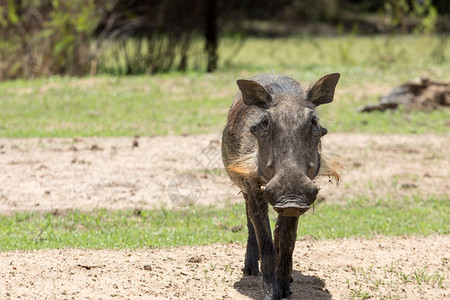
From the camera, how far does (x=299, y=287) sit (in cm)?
542

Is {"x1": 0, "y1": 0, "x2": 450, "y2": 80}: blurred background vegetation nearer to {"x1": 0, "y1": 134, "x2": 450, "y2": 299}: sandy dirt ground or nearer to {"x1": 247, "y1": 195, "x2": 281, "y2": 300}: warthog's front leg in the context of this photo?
{"x1": 0, "y1": 134, "x2": 450, "y2": 299}: sandy dirt ground

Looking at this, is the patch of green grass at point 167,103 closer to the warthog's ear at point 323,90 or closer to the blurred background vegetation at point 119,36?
the blurred background vegetation at point 119,36

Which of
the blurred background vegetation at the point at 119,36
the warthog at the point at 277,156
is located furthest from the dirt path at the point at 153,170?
the blurred background vegetation at the point at 119,36

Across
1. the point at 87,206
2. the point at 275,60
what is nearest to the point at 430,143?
the point at 87,206

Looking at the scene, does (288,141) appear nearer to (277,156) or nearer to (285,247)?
(277,156)

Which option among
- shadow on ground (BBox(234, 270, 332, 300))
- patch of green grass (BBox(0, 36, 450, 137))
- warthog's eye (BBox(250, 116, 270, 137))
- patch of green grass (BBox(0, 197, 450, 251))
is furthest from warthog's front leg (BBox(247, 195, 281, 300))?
patch of green grass (BBox(0, 36, 450, 137))

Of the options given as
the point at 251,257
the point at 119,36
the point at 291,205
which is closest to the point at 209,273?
the point at 251,257

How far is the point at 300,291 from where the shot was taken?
532cm

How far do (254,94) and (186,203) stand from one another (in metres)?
3.35

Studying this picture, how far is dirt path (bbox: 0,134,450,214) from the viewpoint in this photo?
7902 millimetres

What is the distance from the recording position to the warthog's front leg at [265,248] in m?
4.92

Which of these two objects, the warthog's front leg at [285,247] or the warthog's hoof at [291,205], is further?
the warthog's front leg at [285,247]

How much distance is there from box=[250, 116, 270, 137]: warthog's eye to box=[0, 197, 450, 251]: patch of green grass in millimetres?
1985

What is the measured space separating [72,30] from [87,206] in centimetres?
755
